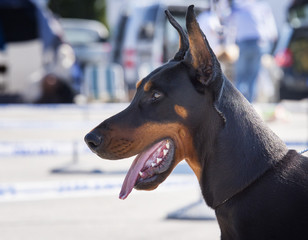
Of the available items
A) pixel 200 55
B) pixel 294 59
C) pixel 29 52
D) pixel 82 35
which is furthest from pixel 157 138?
pixel 82 35

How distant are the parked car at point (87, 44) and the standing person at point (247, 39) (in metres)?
7.64

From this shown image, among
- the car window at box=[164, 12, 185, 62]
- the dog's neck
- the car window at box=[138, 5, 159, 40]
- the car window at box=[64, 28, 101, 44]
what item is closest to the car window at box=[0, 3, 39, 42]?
the car window at box=[64, 28, 101, 44]

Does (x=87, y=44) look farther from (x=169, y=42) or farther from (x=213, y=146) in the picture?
(x=213, y=146)

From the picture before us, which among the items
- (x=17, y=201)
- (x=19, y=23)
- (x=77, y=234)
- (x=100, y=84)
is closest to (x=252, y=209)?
(x=77, y=234)

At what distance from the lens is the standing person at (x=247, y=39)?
873 centimetres

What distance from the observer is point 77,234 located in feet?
13.7

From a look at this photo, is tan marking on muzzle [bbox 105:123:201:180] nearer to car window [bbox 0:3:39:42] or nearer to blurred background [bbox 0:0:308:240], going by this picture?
blurred background [bbox 0:0:308:240]

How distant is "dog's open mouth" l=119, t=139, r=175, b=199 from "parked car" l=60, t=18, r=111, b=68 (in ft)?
45.6

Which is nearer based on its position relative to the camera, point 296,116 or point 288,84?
point 296,116

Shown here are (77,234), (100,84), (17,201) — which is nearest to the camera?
(77,234)

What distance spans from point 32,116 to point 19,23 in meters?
2.74

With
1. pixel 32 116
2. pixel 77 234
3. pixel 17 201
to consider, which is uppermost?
pixel 77 234

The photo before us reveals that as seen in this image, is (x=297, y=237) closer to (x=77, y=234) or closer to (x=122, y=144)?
(x=122, y=144)

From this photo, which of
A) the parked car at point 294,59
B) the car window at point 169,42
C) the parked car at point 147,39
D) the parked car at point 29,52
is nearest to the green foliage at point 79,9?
the parked car at point 29,52
